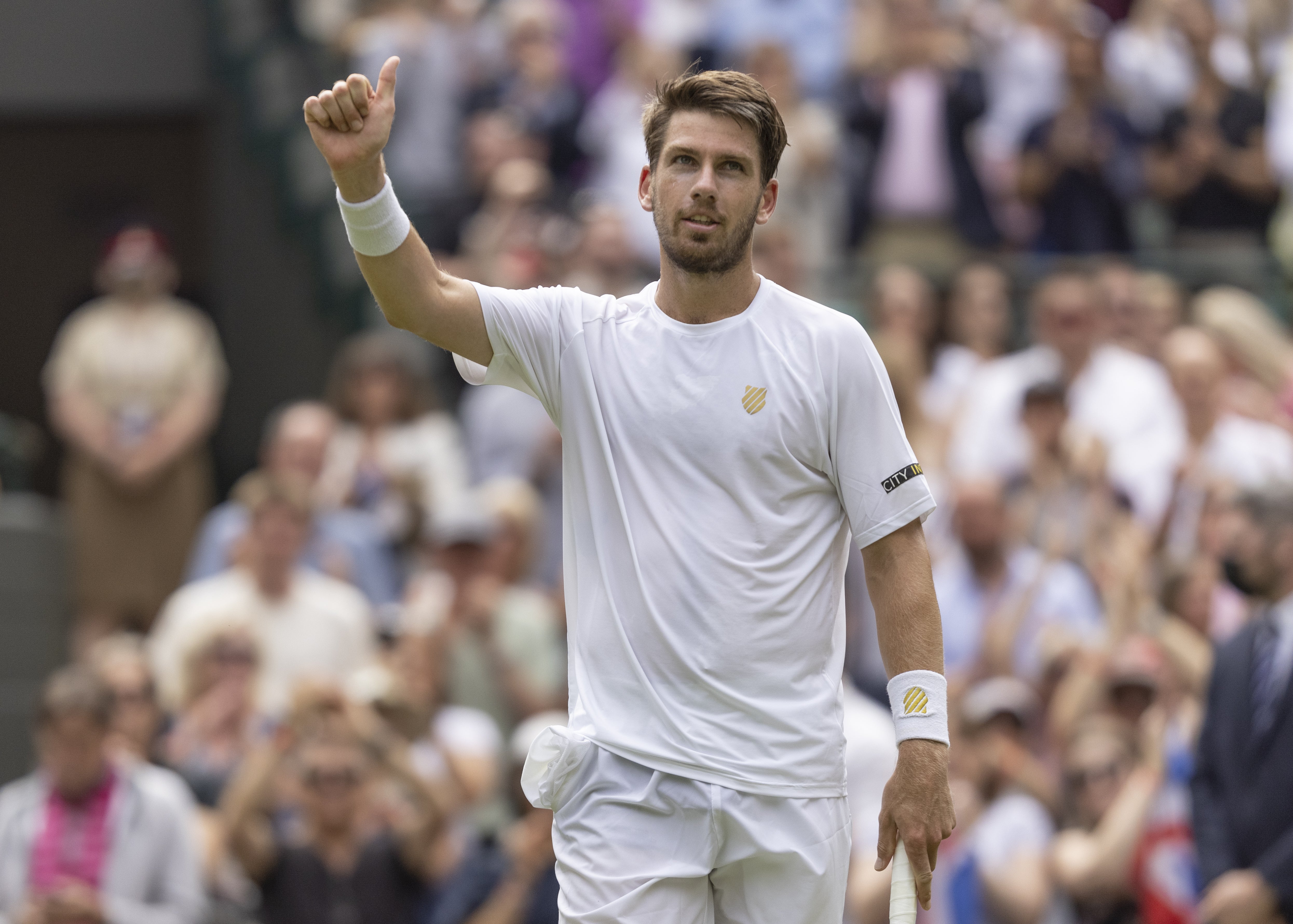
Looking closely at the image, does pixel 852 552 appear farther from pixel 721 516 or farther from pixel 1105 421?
pixel 721 516

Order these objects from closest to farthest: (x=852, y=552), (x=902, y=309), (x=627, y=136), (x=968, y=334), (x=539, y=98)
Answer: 1. (x=852, y=552)
2. (x=902, y=309)
3. (x=968, y=334)
4. (x=627, y=136)
5. (x=539, y=98)

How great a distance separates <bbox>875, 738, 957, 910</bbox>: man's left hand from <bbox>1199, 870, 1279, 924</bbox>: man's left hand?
9.56ft

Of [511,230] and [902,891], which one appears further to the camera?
[511,230]

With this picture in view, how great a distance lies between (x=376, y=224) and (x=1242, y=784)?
13.2 feet

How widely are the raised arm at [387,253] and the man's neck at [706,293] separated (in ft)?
1.32

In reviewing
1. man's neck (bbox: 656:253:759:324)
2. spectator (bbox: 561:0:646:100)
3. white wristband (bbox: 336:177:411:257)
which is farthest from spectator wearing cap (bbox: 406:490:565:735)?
spectator (bbox: 561:0:646:100)

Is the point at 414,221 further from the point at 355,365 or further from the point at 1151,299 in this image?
the point at 1151,299

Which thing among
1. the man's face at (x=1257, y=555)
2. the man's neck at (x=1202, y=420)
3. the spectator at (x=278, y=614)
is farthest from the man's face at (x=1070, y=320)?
the spectator at (x=278, y=614)

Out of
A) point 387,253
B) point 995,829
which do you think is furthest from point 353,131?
point 995,829

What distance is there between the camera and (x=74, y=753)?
719cm

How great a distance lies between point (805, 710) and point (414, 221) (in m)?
7.93

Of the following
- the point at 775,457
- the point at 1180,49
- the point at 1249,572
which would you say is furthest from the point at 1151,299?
the point at 775,457

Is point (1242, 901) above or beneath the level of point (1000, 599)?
beneath

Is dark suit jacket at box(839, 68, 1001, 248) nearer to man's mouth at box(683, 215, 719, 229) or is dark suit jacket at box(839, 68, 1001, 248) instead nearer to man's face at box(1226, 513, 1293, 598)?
man's face at box(1226, 513, 1293, 598)
